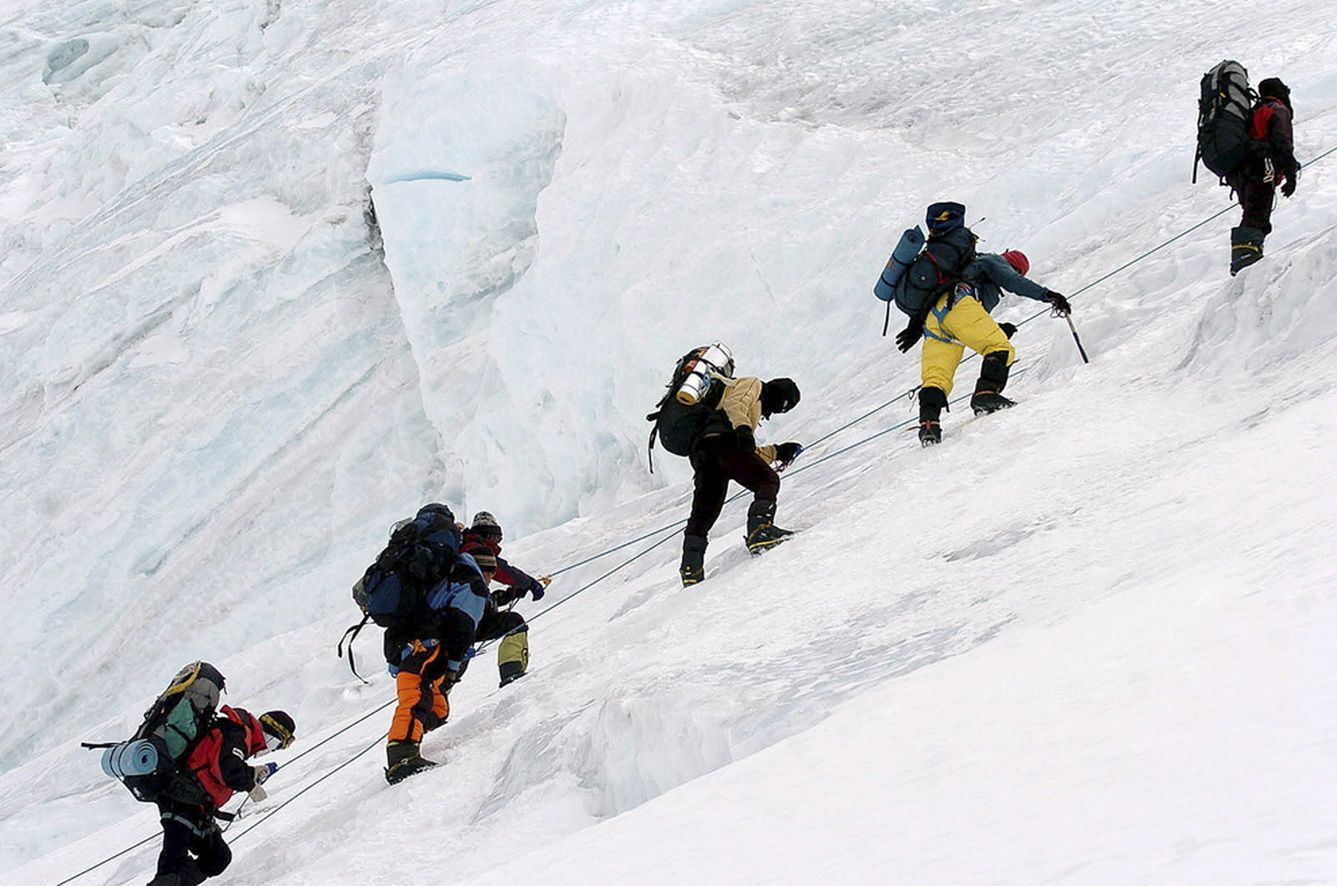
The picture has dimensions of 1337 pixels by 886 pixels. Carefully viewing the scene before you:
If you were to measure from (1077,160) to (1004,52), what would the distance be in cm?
240

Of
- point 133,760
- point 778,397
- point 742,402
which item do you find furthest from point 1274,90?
point 133,760

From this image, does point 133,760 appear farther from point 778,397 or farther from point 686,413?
point 778,397

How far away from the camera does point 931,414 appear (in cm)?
616

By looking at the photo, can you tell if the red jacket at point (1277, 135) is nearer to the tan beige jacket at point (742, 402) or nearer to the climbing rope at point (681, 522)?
the climbing rope at point (681, 522)

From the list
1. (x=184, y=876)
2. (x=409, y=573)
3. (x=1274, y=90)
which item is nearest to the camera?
(x=184, y=876)

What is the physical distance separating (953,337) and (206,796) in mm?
4018

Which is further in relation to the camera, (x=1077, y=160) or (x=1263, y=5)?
(x=1263, y=5)

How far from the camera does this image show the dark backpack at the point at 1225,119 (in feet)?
21.5

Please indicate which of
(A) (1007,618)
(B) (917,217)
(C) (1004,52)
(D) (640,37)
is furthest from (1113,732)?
(D) (640,37)

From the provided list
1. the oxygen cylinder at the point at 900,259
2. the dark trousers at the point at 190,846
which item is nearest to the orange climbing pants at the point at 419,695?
the dark trousers at the point at 190,846

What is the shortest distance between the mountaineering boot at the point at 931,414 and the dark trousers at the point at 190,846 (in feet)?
11.9

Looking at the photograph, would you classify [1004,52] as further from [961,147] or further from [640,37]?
[640,37]

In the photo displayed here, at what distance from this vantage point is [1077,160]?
9812 mm

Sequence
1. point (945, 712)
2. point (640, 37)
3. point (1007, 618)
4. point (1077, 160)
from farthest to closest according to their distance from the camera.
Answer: point (640, 37), point (1077, 160), point (1007, 618), point (945, 712)
